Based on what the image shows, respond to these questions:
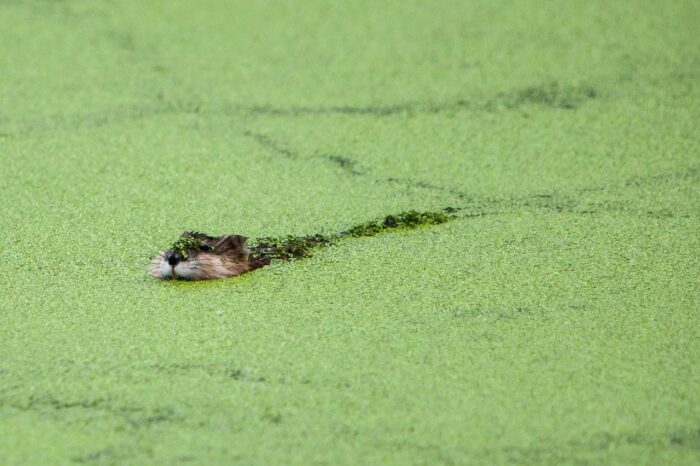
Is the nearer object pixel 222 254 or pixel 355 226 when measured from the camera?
pixel 222 254

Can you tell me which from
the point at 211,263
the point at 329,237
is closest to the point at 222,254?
the point at 211,263

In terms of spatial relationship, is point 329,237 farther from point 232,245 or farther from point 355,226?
point 232,245

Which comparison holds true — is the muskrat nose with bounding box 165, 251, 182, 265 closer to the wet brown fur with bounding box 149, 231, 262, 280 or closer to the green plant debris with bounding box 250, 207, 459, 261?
the wet brown fur with bounding box 149, 231, 262, 280

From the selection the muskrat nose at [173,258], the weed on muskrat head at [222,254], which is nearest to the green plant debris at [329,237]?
the weed on muskrat head at [222,254]

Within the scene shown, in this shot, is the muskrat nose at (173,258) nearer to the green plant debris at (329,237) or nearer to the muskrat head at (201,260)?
the muskrat head at (201,260)

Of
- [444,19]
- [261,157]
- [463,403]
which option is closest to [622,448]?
[463,403]

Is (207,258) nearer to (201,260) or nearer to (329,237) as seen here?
(201,260)

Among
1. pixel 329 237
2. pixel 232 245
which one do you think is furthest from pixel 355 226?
pixel 232 245

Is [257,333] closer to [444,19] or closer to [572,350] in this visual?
[572,350]
